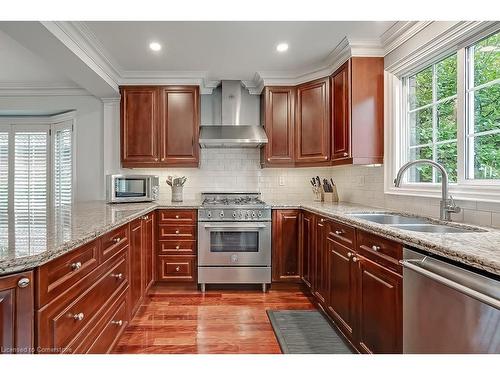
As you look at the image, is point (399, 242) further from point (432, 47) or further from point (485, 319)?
point (432, 47)

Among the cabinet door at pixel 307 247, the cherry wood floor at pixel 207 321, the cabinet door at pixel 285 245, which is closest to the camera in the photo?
the cherry wood floor at pixel 207 321

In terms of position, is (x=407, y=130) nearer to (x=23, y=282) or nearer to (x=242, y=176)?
(x=242, y=176)

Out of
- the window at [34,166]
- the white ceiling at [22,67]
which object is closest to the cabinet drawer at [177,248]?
the window at [34,166]

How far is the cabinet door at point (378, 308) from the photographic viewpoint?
1.61 m

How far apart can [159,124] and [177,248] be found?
145cm

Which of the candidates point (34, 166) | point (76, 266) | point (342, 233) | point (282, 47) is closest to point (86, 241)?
point (76, 266)

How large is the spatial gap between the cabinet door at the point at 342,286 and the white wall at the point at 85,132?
Answer: 2.94 m

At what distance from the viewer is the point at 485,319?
1102 millimetres

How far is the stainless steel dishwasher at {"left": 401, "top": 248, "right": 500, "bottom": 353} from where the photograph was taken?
3.56 ft

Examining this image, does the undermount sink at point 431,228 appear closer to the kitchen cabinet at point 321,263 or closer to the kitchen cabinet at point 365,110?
the kitchen cabinet at point 321,263

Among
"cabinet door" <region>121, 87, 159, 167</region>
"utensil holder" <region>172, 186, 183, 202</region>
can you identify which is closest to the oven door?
"utensil holder" <region>172, 186, 183, 202</region>

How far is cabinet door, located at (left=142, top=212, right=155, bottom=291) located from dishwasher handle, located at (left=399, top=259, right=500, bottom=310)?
2197mm

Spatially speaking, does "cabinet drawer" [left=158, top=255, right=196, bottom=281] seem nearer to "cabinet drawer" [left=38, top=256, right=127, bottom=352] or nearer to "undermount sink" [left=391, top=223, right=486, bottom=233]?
"cabinet drawer" [left=38, top=256, right=127, bottom=352]

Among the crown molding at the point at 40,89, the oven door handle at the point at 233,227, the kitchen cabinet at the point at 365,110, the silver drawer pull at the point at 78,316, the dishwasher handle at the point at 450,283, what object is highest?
the crown molding at the point at 40,89
